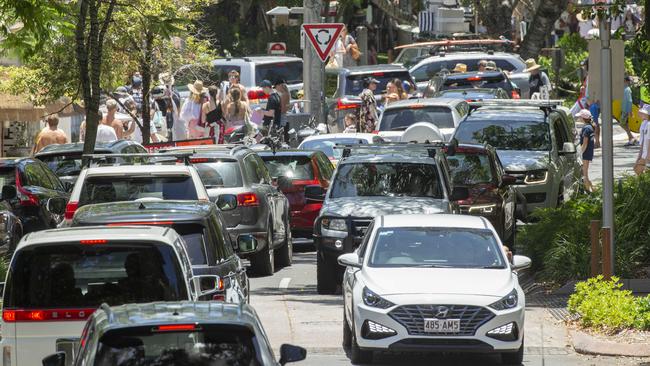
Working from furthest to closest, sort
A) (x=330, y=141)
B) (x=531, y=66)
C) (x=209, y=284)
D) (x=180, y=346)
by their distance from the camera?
(x=531, y=66), (x=330, y=141), (x=209, y=284), (x=180, y=346)

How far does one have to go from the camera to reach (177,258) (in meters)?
9.86

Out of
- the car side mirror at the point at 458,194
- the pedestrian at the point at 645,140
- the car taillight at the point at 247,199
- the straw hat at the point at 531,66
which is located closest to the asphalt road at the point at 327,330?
the car taillight at the point at 247,199

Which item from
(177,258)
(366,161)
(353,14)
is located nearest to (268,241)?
(366,161)

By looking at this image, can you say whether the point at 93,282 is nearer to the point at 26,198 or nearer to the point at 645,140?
the point at 26,198

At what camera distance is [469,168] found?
21891mm

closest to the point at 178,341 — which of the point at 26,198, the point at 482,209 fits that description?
the point at 26,198

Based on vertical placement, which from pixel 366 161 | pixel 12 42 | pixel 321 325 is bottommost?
pixel 321 325

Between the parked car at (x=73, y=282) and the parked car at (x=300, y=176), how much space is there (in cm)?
1225

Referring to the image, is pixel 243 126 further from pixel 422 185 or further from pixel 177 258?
pixel 177 258

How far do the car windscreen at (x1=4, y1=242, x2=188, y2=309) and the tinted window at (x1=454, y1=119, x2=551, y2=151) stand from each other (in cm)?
1567

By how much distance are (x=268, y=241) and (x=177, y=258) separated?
373 inches

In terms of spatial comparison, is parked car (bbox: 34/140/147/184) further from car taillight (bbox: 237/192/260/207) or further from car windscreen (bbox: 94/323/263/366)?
car windscreen (bbox: 94/323/263/366)

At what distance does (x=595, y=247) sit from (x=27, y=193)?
8.16 meters

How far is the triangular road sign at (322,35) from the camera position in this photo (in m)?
30.2
